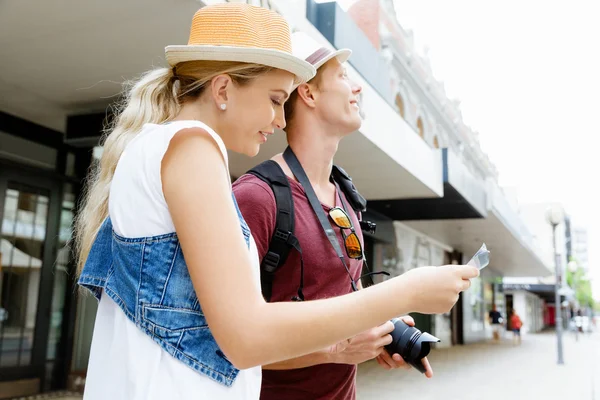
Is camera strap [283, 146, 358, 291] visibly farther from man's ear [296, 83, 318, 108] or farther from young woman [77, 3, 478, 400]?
young woman [77, 3, 478, 400]

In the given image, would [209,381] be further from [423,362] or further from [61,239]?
[61,239]

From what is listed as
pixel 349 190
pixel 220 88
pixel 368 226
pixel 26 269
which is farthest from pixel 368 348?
pixel 26 269

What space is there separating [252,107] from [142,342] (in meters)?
0.61

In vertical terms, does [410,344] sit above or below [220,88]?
below

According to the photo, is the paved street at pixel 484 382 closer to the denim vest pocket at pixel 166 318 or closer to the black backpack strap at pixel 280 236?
the black backpack strap at pixel 280 236

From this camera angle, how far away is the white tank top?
1.03 metres

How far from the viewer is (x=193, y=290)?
3.46ft

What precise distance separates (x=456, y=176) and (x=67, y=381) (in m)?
8.92

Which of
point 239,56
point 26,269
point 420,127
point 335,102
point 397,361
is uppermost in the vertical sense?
point 420,127

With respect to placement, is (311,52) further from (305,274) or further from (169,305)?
(169,305)

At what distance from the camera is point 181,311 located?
41.1 inches

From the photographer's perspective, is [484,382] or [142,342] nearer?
[142,342]

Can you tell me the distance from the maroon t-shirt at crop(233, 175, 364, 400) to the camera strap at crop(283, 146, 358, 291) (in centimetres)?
4

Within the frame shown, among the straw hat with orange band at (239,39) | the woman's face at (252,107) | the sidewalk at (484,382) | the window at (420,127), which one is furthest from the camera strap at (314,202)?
the window at (420,127)
